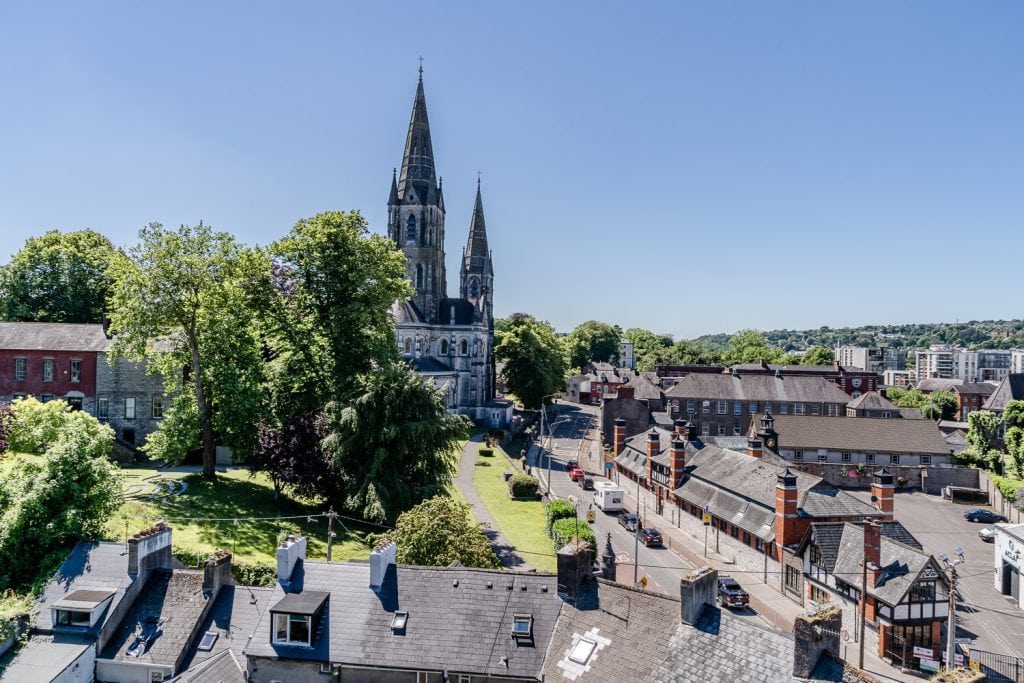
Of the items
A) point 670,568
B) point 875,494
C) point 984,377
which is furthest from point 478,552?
point 984,377

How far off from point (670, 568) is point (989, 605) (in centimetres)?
1536

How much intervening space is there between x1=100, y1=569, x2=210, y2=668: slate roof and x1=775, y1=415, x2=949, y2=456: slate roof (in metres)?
51.0

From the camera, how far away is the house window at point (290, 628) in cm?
1780

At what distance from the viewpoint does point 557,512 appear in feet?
120

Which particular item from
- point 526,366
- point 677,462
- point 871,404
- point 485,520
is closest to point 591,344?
point 526,366

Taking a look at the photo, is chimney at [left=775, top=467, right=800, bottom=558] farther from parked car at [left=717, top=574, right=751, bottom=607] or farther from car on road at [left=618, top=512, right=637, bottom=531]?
car on road at [left=618, top=512, right=637, bottom=531]

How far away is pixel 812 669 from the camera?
14.2 m

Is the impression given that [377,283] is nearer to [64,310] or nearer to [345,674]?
[345,674]

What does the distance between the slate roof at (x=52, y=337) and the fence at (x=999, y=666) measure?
157 feet

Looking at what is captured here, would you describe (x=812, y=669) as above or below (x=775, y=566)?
above

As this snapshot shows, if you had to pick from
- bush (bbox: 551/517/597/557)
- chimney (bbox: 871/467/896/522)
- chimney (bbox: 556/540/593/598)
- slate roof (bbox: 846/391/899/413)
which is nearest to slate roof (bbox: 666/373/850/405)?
slate roof (bbox: 846/391/899/413)

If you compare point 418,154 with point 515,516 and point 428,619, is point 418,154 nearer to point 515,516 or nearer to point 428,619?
point 515,516

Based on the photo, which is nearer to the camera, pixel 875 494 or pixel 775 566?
pixel 775 566

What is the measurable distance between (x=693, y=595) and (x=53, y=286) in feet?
193
